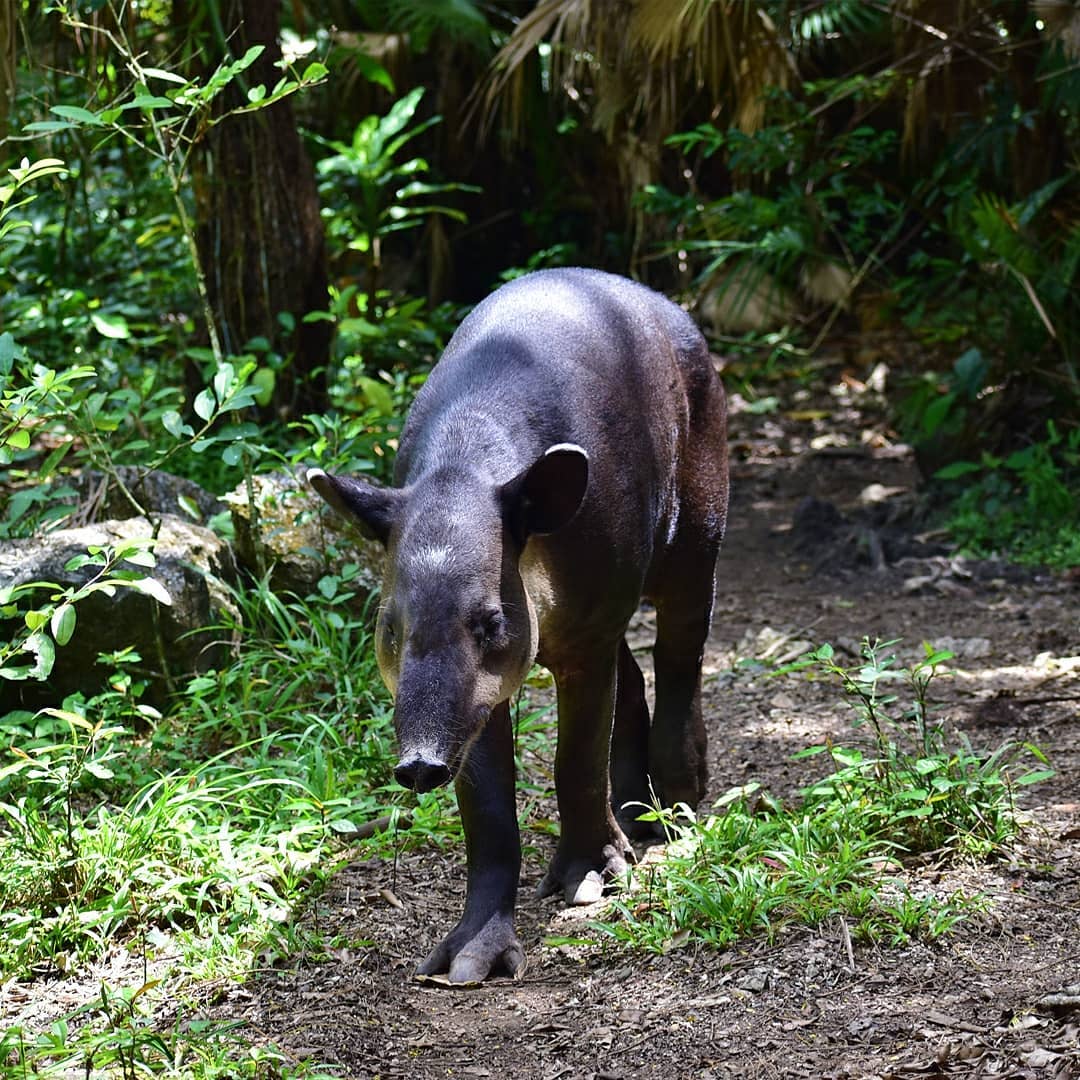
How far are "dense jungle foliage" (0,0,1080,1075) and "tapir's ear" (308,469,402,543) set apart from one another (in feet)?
1.88

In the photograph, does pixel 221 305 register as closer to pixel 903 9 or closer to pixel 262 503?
pixel 262 503

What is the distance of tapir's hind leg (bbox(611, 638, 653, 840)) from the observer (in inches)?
205

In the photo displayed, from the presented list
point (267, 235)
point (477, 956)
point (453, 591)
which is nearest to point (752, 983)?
point (477, 956)

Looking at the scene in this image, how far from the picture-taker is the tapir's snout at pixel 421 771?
336cm

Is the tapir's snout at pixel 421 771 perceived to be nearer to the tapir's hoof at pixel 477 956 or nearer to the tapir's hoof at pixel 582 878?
the tapir's hoof at pixel 477 956

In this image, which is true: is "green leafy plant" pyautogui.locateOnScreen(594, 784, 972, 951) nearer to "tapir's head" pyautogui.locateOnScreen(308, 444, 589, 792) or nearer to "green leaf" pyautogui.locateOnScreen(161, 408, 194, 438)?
"tapir's head" pyautogui.locateOnScreen(308, 444, 589, 792)

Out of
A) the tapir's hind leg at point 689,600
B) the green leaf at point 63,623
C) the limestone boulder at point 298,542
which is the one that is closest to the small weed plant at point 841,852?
the tapir's hind leg at point 689,600

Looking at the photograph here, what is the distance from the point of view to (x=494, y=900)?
4113mm

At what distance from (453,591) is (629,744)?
1.77 m

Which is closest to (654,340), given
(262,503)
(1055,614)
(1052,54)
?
(262,503)

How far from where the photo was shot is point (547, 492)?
12.5 feet

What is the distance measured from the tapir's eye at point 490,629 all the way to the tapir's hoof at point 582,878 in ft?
3.41

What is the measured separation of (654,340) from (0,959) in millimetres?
2576

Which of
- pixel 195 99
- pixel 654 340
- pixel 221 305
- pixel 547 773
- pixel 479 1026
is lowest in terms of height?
pixel 547 773
